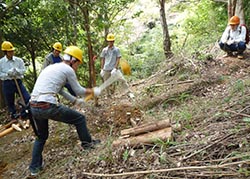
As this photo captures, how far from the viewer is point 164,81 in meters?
7.34

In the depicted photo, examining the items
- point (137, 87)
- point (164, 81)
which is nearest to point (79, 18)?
point (137, 87)

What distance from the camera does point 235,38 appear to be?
751 centimetres

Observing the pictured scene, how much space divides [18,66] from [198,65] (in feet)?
13.4

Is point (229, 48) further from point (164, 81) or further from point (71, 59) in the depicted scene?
point (71, 59)

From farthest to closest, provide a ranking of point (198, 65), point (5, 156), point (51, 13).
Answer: point (51, 13) < point (198, 65) < point (5, 156)

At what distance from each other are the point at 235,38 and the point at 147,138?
4672 mm

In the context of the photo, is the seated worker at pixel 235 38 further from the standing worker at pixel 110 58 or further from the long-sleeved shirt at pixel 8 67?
the long-sleeved shirt at pixel 8 67

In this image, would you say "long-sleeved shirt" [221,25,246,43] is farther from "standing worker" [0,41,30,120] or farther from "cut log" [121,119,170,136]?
"standing worker" [0,41,30,120]

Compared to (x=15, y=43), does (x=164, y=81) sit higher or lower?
lower

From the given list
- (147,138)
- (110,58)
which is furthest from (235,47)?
(147,138)

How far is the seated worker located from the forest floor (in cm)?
25

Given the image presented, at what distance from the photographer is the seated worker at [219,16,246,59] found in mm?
7410

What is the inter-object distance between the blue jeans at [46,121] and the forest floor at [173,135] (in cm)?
20

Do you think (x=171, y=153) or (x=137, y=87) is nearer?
(x=171, y=153)
